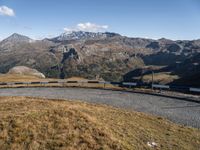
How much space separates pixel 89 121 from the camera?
17.8 meters

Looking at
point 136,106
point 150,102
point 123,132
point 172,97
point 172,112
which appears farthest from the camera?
point 172,97

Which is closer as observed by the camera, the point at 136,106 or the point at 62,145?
the point at 62,145

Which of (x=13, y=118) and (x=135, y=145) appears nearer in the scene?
(x=135, y=145)

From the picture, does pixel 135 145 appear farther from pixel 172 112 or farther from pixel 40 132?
pixel 172 112

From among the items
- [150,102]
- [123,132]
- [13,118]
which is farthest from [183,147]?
[150,102]

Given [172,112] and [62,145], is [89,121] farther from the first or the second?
[172,112]

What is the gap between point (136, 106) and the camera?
1150 inches

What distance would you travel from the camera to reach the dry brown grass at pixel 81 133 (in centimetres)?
1481

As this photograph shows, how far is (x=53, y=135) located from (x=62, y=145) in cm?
144

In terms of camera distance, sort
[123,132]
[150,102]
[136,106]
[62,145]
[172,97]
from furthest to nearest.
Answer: [172,97] < [150,102] < [136,106] < [123,132] < [62,145]

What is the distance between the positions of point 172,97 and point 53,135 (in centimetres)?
2451

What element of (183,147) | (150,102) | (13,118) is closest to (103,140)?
(183,147)

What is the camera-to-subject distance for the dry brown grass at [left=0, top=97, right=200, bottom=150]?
14.8m

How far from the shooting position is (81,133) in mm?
15914
